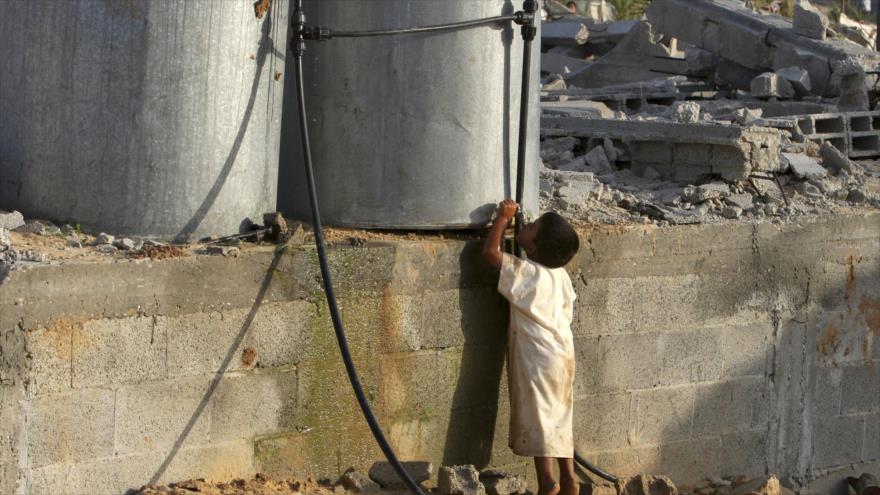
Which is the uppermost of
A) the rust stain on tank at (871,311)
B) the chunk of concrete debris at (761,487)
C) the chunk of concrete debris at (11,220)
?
the chunk of concrete debris at (11,220)

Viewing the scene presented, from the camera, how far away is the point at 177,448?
4691 mm

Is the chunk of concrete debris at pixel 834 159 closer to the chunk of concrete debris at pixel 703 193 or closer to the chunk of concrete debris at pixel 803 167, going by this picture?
the chunk of concrete debris at pixel 803 167

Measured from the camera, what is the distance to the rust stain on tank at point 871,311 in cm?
664

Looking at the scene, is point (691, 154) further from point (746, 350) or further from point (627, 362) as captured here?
point (627, 362)

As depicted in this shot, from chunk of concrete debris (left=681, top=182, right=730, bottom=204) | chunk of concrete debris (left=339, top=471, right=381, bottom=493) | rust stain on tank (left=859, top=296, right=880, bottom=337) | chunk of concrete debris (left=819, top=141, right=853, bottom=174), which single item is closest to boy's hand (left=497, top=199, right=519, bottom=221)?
chunk of concrete debris (left=339, top=471, right=381, bottom=493)

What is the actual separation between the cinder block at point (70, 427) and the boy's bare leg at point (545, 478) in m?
1.73

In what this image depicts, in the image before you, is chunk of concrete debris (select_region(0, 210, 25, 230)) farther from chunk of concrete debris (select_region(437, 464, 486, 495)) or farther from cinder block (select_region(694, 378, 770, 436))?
cinder block (select_region(694, 378, 770, 436))

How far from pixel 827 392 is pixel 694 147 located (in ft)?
4.77

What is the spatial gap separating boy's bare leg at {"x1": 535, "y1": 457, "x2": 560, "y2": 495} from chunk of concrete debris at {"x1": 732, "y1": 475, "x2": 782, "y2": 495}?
1188mm

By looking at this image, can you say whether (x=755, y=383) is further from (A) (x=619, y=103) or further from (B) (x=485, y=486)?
(A) (x=619, y=103)

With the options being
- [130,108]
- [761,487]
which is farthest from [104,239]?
[761,487]

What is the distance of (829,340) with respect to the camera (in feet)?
21.6

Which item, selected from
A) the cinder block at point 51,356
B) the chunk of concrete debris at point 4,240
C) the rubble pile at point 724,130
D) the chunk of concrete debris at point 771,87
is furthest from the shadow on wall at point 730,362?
the chunk of concrete debris at point 771,87

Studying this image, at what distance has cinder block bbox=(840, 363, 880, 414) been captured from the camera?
6688mm
